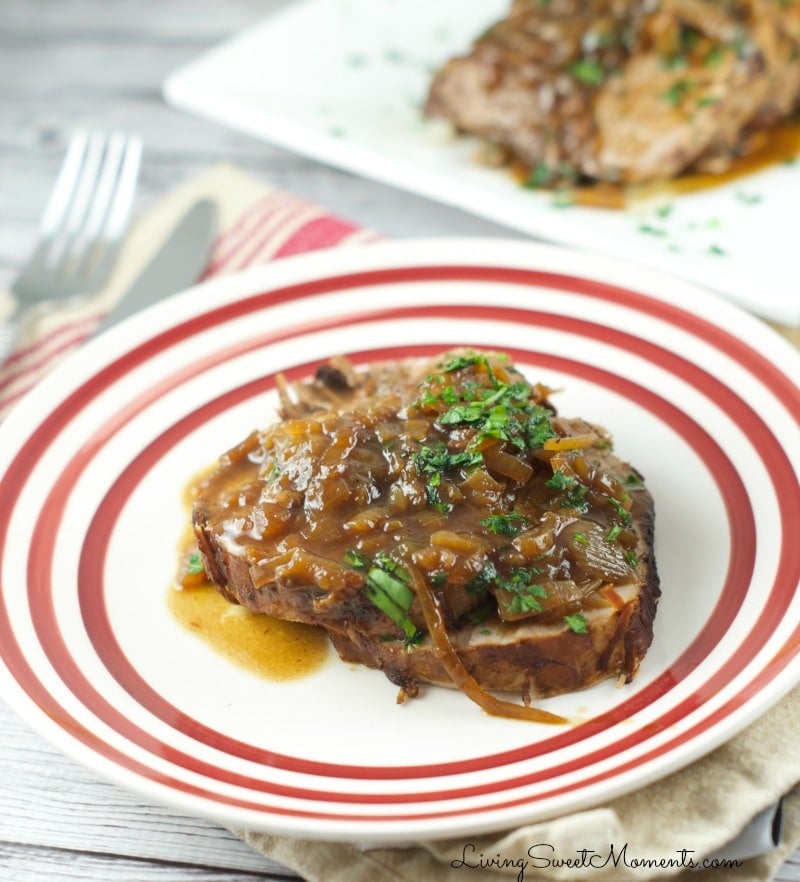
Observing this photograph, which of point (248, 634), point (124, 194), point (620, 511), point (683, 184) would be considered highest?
point (683, 184)

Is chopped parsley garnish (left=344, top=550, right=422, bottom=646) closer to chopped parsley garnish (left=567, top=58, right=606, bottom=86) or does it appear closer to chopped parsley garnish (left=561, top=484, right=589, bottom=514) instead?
chopped parsley garnish (left=561, top=484, right=589, bottom=514)

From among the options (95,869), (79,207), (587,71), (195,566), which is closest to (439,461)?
(195,566)

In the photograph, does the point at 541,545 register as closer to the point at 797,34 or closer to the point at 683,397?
the point at 683,397

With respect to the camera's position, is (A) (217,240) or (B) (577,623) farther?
(A) (217,240)

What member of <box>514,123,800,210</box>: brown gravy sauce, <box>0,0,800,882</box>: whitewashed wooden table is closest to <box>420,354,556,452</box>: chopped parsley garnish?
<box>0,0,800,882</box>: whitewashed wooden table

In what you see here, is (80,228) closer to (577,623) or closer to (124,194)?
(124,194)

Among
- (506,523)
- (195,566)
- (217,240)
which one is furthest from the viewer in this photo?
(217,240)

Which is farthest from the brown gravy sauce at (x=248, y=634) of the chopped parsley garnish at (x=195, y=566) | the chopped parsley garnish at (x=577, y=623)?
the chopped parsley garnish at (x=577, y=623)
